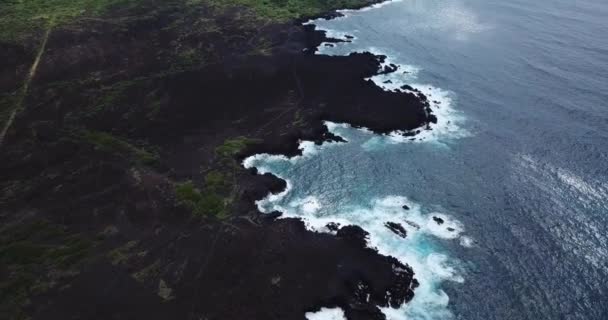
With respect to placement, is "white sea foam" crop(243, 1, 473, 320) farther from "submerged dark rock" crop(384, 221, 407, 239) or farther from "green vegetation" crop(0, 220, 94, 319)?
"green vegetation" crop(0, 220, 94, 319)

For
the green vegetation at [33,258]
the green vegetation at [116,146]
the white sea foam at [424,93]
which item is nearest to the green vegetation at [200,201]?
the green vegetation at [116,146]

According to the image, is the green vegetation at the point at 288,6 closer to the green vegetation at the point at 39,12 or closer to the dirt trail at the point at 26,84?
the green vegetation at the point at 39,12

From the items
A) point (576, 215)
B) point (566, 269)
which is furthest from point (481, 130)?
point (566, 269)

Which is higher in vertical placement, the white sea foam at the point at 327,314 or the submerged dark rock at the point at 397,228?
the white sea foam at the point at 327,314

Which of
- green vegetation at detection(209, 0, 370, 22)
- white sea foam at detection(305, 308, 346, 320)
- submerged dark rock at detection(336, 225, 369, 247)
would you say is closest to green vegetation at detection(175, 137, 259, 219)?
submerged dark rock at detection(336, 225, 369, 247)

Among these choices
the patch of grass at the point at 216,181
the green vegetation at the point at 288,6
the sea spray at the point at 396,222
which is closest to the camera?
the sea spray at the point at 396,222
